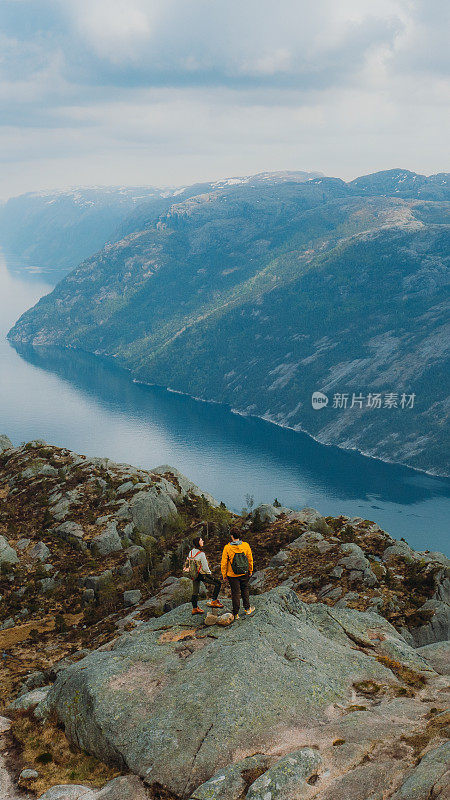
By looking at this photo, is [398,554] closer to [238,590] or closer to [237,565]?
[238,590]

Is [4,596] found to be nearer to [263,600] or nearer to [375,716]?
[263,600]

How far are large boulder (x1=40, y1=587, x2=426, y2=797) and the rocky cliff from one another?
5 centimetres

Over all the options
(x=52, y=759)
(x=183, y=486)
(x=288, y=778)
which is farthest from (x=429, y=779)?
(x=183, y=486)

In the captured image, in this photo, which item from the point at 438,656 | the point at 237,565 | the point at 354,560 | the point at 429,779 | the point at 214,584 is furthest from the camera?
the point at 354,560

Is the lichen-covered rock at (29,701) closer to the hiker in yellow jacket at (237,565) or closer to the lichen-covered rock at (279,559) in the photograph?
the hiker in yellow jacket at (237,565)

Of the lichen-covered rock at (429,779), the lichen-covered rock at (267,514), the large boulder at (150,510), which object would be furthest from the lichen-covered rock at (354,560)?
the large boulder at (150,510)

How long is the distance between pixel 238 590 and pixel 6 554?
34.6m

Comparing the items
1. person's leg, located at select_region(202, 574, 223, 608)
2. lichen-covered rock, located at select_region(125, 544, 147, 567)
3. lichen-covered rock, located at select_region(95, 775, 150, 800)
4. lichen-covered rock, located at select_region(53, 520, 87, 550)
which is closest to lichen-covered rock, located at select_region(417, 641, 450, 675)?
person's leg, located at select_region(202, 574, 223, 608)

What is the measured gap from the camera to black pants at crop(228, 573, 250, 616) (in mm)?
23569

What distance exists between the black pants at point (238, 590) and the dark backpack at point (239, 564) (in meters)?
0.34

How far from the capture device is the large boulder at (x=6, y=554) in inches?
1983

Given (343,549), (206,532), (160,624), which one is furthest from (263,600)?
(206,532)

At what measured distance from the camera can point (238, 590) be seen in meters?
23.9

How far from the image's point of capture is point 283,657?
A: 866 inches
